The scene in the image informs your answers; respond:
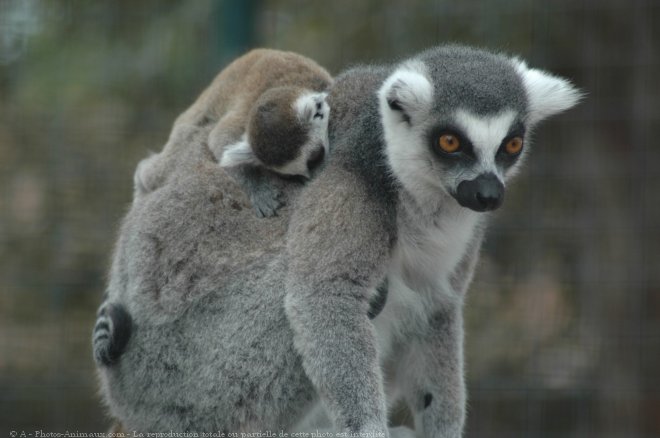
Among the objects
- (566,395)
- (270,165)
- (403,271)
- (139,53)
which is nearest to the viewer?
(403,271)

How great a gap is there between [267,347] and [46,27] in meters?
4.54

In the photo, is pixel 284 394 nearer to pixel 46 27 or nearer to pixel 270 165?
pixel 270 165

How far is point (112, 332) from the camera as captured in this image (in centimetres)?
439

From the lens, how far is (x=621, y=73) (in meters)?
7.36

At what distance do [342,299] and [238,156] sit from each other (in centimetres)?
98

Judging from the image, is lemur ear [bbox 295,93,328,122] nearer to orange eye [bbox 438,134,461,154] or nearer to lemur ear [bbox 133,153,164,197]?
orange eye [bbox 438,134,461,154]

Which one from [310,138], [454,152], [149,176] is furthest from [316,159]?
[149,176]

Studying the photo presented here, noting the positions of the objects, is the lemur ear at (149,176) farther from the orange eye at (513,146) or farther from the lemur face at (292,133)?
the orange eye at (513,146)

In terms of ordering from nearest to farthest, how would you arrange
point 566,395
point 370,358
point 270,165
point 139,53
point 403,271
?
1. point 370,358
2. point 403,271
3. point 270,165
4. point 566,395
5. point 139,53

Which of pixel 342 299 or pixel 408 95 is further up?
pixel 408 95

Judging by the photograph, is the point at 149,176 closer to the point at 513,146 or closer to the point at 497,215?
the point at 513,146

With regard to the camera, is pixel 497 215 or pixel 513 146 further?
pixel 497 215

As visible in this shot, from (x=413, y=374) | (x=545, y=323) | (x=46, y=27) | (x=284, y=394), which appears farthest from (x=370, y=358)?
(x=46, y=27)

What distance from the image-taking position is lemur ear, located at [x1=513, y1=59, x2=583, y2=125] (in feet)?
14.2
